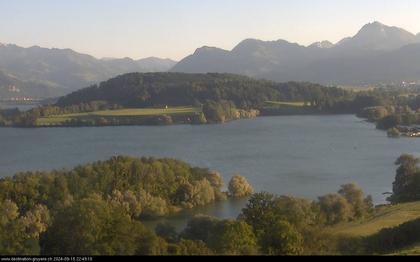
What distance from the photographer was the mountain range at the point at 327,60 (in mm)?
101438

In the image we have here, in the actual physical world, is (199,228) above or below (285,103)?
below

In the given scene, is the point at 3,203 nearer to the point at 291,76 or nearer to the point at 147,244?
the point at 147,244

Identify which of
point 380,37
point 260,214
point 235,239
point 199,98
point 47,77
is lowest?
point 260,214

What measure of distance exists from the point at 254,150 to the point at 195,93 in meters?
28.0

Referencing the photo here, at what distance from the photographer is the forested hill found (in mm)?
56531

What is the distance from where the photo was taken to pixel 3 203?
49.1ft

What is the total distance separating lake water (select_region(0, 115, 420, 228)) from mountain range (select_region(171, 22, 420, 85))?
56.8 meters

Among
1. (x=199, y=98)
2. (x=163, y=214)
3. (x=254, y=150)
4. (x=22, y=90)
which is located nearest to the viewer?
(x=163, y=214)

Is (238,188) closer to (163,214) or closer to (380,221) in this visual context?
(163,214)

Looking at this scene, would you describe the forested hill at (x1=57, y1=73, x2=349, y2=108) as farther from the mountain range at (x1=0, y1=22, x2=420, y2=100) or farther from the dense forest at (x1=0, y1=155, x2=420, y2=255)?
the dense forest at (x1=0, y1=155, x2=420, y2=255)

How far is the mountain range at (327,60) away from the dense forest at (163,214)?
77407 millimetres

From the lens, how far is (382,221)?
12.2 metres

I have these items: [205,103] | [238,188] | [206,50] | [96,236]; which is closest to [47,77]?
[206,50]

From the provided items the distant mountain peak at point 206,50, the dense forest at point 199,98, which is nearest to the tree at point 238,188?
the dense forest at point 199,98
